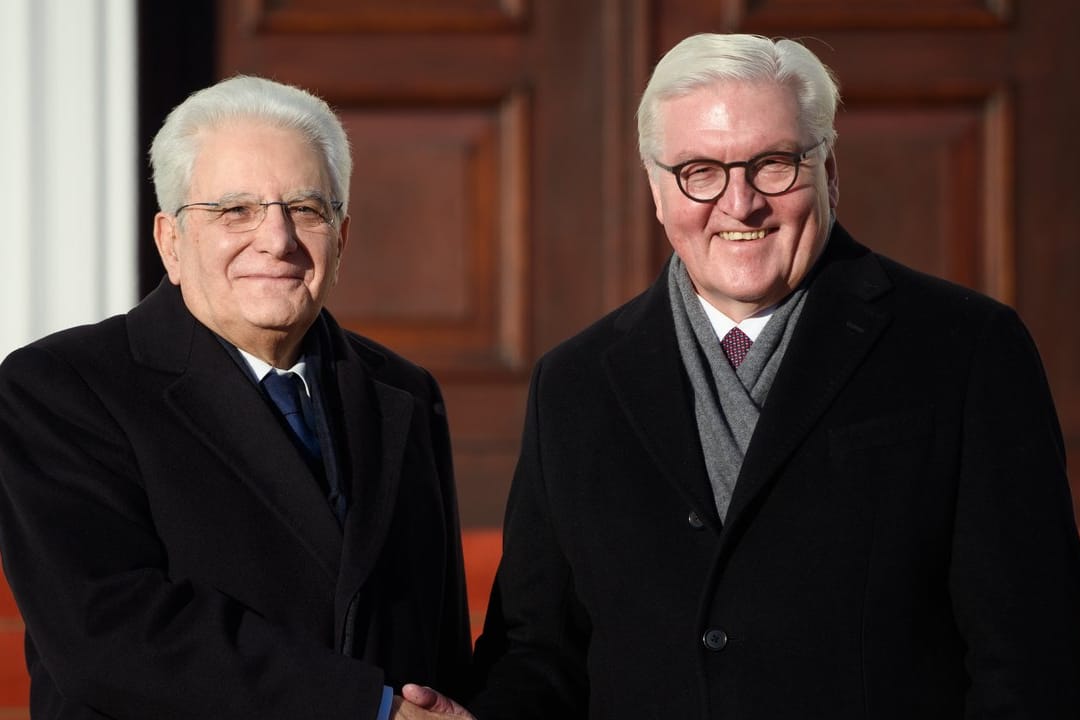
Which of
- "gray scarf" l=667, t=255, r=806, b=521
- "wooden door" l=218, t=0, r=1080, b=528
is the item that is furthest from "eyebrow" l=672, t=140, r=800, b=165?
"wooden door" l=218, t=0, r=1080, b=528

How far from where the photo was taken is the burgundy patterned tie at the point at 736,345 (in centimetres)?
254

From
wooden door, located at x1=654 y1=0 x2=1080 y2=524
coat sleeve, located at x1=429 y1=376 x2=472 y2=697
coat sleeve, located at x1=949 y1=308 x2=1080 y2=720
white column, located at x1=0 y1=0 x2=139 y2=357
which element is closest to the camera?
coat sleeve, located at x1=949 y1=308 x2=1080 y2=720

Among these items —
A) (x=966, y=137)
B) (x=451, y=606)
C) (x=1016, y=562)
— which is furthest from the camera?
(x=966, y=137)

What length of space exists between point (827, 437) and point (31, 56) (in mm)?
2164

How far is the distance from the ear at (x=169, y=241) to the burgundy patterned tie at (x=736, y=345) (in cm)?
84

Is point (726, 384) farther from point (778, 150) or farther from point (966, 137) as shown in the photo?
point (966, 137)

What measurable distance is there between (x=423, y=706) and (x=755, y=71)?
103 centimetres

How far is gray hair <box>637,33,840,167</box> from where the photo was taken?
8.00ft

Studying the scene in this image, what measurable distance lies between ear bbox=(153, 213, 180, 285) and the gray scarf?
0.78 m

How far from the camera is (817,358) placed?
2.47 m

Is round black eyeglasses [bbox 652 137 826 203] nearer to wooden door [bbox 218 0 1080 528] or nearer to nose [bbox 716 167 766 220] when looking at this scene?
nose [bbox 716 167 766 220]

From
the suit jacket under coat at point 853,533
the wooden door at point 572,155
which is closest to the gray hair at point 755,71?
the suit jacket under coat at point 853,533

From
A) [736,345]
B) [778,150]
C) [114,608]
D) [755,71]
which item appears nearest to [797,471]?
[736,345]

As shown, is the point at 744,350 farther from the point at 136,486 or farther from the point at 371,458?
the point at 136,486
